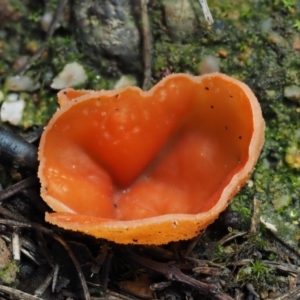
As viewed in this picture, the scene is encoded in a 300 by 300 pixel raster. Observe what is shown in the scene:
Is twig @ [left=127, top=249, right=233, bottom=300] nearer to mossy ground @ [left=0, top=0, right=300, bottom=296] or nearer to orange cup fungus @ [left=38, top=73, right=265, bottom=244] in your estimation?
orange cup fungus @ [left=38, top=73, right=265, bottom=244]

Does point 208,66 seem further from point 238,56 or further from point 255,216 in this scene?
point 255,216

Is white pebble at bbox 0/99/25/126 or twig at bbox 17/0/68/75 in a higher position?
twig at bbox 17/0/68/75

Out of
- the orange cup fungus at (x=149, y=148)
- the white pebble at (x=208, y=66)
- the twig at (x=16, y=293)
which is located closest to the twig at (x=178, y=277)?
the orange cup fungus at (x=149, y=148)

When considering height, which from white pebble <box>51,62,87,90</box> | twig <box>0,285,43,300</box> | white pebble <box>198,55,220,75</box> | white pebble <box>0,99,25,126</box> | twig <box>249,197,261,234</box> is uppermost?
white pebble <box>51,62,87,90</box>

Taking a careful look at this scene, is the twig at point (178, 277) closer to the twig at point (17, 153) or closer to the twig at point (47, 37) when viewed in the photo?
the twig at point (17, 153)

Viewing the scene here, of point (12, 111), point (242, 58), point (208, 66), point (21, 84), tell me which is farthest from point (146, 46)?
point (12, 111)

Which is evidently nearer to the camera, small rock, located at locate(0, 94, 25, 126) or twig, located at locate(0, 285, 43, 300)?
twig, located at locate(0, 285, 43, 300)

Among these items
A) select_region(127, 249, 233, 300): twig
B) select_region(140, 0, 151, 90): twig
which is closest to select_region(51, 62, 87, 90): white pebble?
select_region(140, 0, 151, 90): twig
